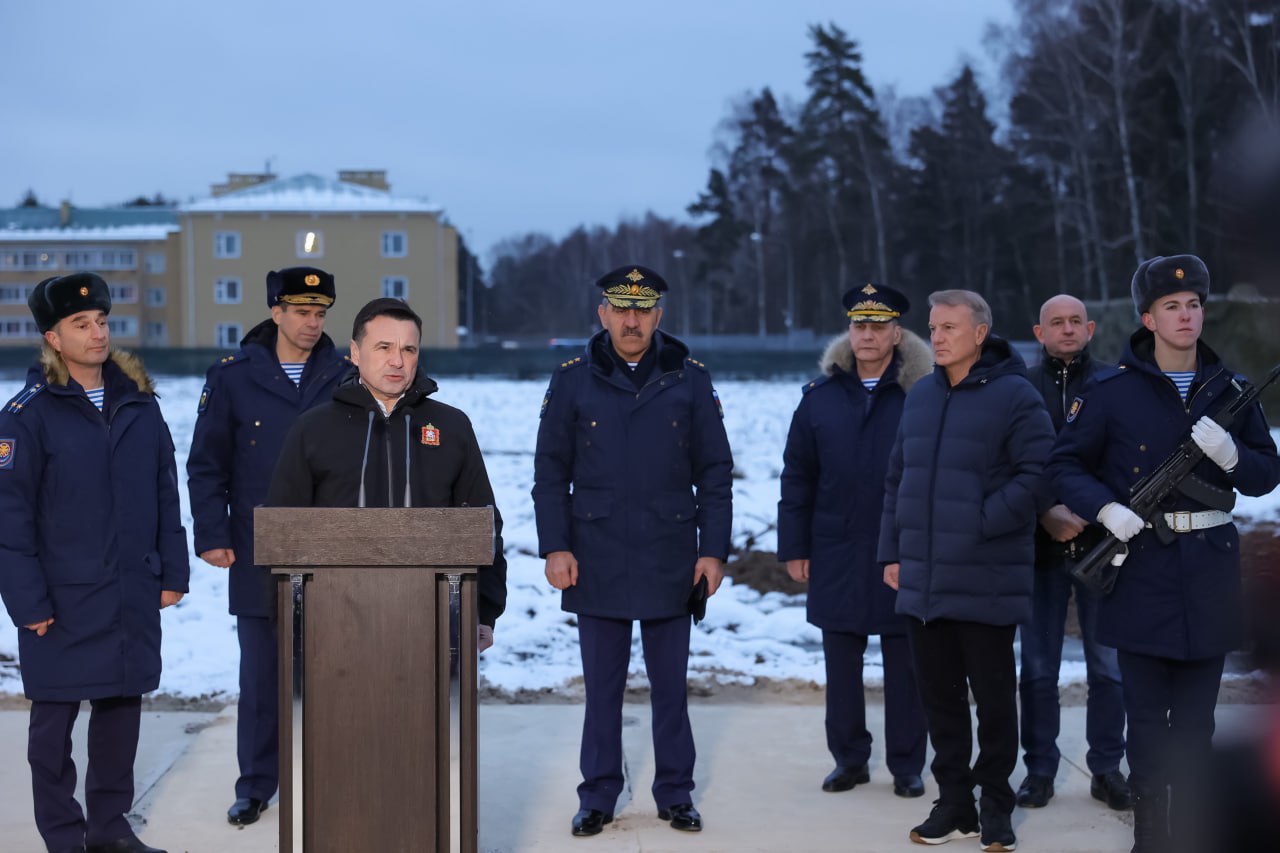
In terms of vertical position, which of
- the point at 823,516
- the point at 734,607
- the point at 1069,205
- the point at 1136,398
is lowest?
the point at 734,607

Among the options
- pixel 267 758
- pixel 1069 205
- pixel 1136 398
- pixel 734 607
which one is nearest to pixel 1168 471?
pixel 1136 398

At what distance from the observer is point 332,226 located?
188 ft

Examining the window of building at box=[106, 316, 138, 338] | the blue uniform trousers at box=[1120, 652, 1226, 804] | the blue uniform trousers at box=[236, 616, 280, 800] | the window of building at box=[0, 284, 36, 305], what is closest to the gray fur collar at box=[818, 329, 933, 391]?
the blue uniform trousers at box=[1120, 652, 1226, 804]

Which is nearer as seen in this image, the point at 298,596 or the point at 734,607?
the point at 298,596

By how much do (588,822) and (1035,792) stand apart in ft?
5.86

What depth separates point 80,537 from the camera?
4.82 meters

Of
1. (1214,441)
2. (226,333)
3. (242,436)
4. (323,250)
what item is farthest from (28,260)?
(1214,441)

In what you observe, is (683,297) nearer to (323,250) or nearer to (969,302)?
(323,250)

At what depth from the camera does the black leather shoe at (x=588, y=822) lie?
5.19 meters

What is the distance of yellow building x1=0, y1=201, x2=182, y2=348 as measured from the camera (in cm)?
6719

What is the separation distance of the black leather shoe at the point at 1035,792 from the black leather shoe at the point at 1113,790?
0.19 m

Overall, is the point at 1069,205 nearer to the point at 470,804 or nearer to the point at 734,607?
the point at 734,607

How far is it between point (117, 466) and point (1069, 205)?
43516 mm

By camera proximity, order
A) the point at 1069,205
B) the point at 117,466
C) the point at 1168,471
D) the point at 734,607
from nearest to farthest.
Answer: the point at 1168,471, the point at 117,466, the point at 734,607, the point at 1069,205
